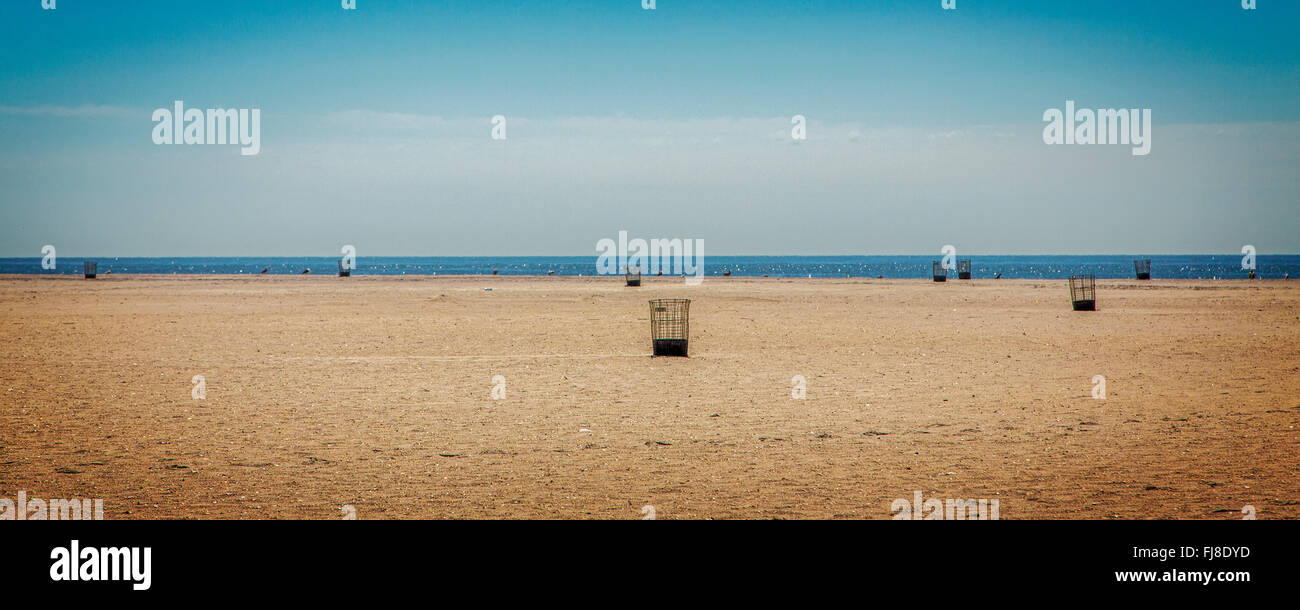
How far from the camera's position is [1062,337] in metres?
19.7

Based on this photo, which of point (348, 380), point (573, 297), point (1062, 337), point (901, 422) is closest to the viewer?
point (901, 422)

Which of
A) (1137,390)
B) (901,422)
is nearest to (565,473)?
(901,422)

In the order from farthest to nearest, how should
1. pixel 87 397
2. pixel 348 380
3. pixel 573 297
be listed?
pixel 573 297 → pixel 348 380 → pixel 87 397

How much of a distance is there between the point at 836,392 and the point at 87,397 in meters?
10.7

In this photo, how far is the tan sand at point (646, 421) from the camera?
673 cm

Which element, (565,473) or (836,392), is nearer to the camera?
(565,473)

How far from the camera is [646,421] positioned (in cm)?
995

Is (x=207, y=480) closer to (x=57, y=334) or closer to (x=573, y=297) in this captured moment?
(x=57, y=334)

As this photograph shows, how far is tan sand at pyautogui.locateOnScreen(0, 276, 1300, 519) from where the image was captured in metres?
6.73

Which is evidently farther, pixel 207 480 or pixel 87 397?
pixel 87 397
